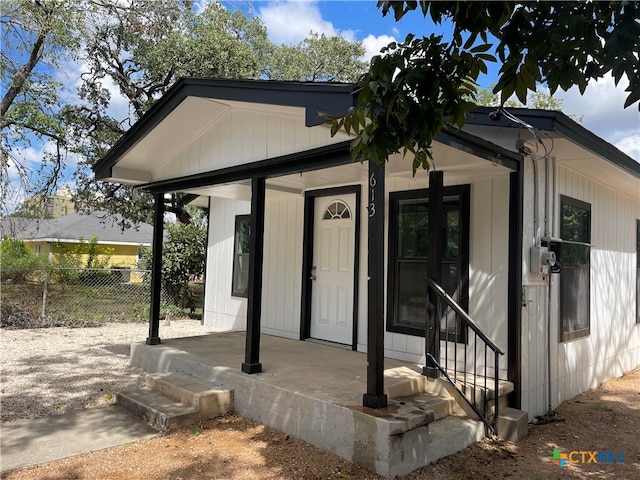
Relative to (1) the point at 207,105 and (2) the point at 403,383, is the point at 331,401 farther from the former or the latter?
(1) the point at 207,105

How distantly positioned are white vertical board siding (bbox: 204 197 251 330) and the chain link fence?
248cm

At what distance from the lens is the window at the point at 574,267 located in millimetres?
5538

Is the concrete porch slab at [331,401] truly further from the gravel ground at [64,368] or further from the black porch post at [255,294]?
the gravel ground at [64,368]

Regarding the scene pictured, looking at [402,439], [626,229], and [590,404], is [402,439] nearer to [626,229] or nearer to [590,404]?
[590,404]

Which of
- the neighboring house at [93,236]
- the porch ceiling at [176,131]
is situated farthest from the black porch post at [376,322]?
the neighboring house at [93,236]

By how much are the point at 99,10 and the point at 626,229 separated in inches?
513

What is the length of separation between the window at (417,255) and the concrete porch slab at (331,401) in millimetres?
611

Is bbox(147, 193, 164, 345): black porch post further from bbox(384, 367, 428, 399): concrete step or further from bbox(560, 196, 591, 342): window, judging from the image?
bbox(560, 196, 591, 342): window

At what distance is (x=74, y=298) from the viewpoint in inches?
395

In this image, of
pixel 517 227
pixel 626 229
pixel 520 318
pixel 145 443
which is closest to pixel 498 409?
pixel 520 318

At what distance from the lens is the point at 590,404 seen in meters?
5.47

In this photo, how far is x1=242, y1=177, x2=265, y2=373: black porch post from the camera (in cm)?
488

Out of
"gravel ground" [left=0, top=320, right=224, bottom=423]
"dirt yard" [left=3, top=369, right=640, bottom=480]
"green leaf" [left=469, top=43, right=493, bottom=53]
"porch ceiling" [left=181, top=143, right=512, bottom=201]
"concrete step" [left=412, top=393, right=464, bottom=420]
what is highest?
"porch ceiling" [left=181, top=143, right=512, bottom=201]

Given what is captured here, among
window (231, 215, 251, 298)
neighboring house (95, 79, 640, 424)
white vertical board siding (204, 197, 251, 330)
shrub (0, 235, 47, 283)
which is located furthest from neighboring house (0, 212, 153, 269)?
neighboring house (95, 79, 640, 424)
